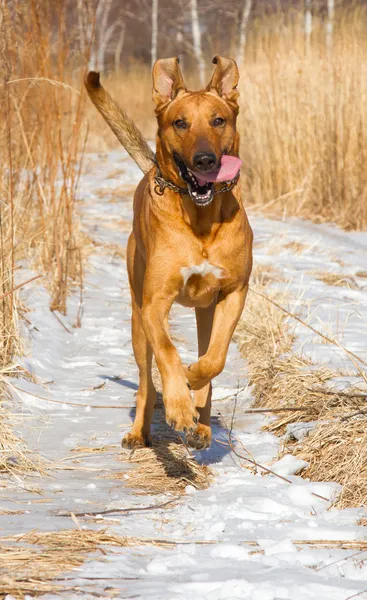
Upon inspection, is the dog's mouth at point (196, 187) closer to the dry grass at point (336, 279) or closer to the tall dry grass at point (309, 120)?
the dry grass at point (336, 279)

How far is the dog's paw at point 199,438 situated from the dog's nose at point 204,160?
1.08 m

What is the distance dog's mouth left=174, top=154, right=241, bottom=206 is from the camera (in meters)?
3.69

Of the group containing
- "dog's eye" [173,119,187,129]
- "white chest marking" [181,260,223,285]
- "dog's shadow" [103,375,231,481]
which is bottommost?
"dog's shadow" [103,375,231,481]

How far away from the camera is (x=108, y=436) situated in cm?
435

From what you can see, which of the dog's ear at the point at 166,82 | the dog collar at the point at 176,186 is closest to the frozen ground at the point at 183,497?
the dog collar at the point at 176,186

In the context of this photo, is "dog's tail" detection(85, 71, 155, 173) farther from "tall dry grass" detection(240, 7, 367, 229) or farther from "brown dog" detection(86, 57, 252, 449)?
"tall dry grass" detection(240, 7, 367, 229)

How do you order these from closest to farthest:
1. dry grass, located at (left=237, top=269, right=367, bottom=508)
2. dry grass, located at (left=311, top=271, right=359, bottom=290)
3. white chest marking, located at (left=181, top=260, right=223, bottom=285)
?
1. dry grass, located at (left=237, top=269, right=367, bottom=508)
2. white chest marking, located at (left=181, top=260, right=223, bottom=285)
3. dry grass, located at (left=311, top=271, right=359, bottom=290)

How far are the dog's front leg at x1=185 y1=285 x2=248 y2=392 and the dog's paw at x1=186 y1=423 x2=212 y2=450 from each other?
18 centimetres

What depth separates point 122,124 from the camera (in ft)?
15.6

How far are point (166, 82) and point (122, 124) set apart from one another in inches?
26.0

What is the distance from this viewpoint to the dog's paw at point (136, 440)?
4.17 m

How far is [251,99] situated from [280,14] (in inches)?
51.9

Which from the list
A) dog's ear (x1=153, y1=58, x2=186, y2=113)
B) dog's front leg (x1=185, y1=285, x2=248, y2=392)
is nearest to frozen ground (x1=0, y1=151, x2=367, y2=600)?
dog's front leg (x1=185, y1=285, x2=248, y2=392)

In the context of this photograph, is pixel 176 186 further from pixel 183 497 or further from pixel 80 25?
pixel 80 25
